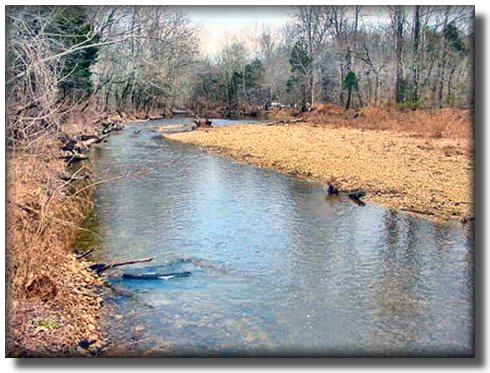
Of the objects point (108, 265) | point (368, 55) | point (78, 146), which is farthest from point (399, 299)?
point (78, 146)

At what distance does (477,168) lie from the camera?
3762 millimetres

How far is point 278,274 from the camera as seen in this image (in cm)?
537

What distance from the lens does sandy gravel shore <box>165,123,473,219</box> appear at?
771cm

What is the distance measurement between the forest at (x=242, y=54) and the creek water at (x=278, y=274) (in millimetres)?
1232

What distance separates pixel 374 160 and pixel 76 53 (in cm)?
605

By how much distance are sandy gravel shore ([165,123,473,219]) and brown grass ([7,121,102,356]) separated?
9.56 feet

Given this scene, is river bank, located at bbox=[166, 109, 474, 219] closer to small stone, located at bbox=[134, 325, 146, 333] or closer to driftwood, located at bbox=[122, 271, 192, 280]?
small stone, located at bbox=[134, 325, 146, 333]

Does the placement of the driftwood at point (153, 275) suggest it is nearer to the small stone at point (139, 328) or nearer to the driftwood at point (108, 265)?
the driftwood at point (108, 265)

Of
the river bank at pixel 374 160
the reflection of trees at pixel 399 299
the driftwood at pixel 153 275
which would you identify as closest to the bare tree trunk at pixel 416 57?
the river bank at pixel 374 160

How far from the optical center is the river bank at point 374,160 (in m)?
7.68

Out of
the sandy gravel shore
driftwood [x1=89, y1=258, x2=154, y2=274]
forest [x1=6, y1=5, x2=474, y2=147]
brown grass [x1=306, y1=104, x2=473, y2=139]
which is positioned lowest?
driftwood [x1=89, y1=258, x2=154, y2=274]

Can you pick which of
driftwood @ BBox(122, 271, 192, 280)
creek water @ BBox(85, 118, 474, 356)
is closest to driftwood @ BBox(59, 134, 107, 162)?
creek water @ BBox(85, 118, 474, 356)

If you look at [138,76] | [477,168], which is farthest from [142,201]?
[477,168]
